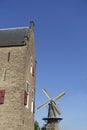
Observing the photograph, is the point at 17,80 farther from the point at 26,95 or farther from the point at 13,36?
the point at 13,36

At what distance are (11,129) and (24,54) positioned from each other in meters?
8.16

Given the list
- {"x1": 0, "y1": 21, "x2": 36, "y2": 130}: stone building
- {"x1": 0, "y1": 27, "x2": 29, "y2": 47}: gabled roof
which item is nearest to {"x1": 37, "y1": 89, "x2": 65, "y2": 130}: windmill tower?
{"x1": 0, "y1": 21, "x2": 36, "y2": 130}: stone building

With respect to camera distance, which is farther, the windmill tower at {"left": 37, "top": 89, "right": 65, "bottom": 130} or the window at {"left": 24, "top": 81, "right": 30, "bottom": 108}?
the windmill tower at {"left": 37, "top": 89, "right": 65, "bottom": 130}

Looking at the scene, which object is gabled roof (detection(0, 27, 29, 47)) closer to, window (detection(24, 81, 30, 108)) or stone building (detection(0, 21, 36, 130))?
stone building (detection(0, 21, 36, 130))

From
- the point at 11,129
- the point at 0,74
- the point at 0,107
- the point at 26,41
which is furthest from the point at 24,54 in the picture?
the point at 11,129

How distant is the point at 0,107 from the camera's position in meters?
25.9

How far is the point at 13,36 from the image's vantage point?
3014 centimetres

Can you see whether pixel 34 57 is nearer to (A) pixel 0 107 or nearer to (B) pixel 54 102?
(B) pixel 54 102

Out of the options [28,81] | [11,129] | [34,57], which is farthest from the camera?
[34,57]

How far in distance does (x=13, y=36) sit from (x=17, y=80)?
628 centimetres

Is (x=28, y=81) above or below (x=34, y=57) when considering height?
below

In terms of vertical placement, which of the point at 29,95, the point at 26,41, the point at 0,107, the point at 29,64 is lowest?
the point at 0,107

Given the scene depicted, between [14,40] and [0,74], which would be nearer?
[0,74]

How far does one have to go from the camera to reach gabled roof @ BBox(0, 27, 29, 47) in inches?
1123
